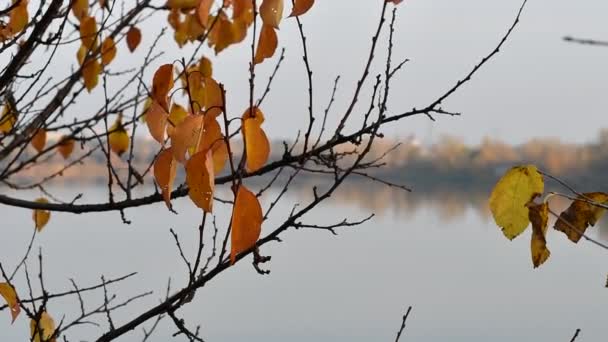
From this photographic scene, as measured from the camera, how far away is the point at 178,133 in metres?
0.76

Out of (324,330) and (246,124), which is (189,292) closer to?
(246,124)

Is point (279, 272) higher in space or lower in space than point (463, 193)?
lower

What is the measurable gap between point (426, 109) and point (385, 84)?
7cm

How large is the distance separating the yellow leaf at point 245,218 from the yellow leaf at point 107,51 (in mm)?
1011

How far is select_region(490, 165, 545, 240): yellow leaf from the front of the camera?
0.79m

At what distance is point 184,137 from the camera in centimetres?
76

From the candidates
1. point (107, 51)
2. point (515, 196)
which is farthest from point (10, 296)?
point (515, 196)

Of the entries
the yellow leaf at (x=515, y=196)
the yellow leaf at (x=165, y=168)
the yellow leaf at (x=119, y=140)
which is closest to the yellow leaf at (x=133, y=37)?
the yellow leaf at (x=119, y=140)

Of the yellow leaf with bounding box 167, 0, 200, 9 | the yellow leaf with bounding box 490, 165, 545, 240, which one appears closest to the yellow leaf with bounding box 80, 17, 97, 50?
the yellow leaf with bounding box 167, 0, 200, 9

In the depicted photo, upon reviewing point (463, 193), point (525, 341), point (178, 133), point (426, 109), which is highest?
point (463, 193)

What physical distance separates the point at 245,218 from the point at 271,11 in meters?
0.28

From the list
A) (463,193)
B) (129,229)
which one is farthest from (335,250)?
(463,193)

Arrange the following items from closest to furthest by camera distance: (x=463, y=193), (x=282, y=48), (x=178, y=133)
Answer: (x=178, y=133) < (x=282, y=48) < (x=463, y=193)

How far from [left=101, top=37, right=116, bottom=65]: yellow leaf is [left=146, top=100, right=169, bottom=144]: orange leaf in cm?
85
